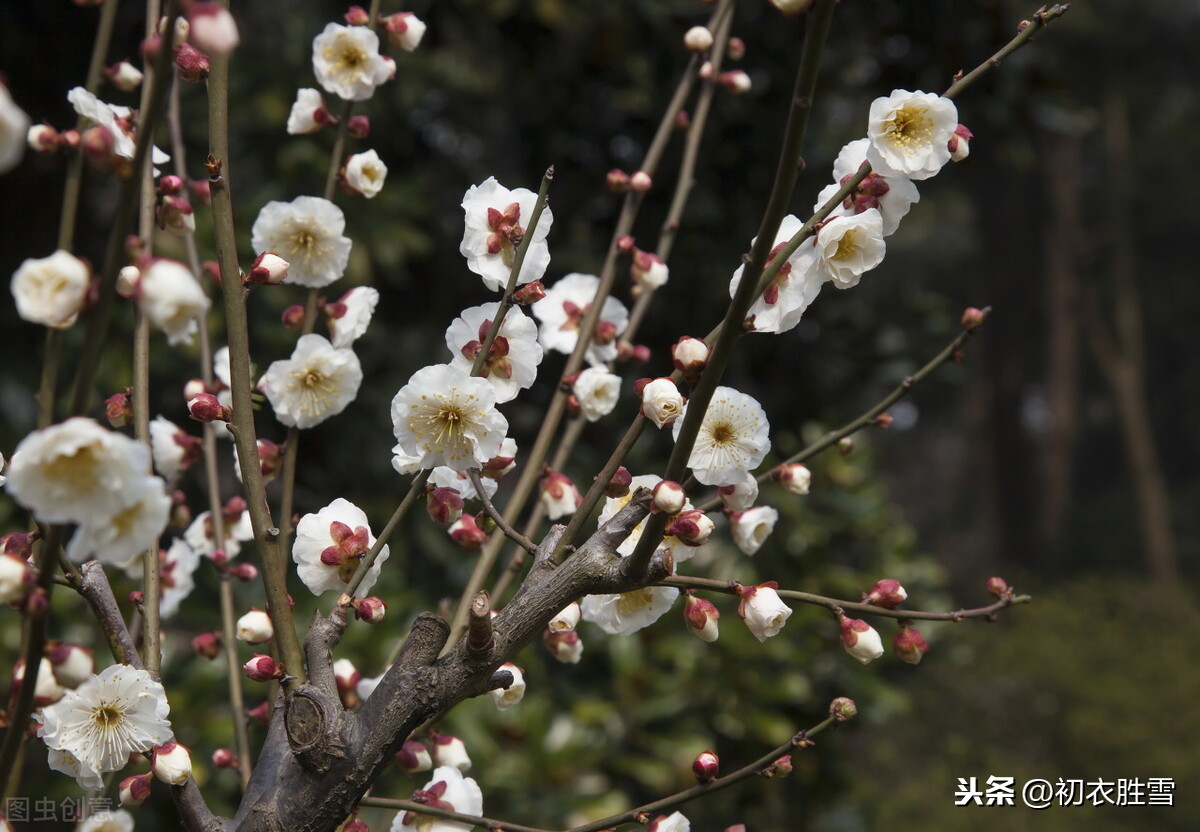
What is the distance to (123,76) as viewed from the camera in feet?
2.67

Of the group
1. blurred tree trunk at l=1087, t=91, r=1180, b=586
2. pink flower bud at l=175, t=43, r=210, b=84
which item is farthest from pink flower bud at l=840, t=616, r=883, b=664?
blurred tree trunk at l=1087, t=91, r=1180, b=586

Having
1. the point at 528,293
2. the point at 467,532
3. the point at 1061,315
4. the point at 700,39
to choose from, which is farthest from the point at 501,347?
the point at 1061,315

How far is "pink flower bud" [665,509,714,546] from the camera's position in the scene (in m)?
0.62

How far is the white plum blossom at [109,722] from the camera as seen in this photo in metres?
0.62

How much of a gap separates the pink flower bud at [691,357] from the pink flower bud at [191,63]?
38 cm

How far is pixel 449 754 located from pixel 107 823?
8.9 inches

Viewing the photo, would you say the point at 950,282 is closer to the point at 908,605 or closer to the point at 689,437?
the point at 908,605

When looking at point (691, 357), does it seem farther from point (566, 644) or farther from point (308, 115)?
point (308, 115)

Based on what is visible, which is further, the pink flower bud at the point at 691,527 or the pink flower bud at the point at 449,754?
the pink flower bud at the point at 449,754

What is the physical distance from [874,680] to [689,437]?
2077 millimetres

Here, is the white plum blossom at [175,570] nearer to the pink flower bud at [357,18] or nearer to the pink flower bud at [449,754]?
the pink flower bud at [449,754]

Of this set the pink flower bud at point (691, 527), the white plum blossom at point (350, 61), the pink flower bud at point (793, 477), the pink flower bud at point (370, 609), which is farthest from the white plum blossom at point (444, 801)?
the white plum blossom at point (350, 61)

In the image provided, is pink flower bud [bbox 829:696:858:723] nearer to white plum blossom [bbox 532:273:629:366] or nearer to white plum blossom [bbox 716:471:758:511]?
white plum blossom [bbox 716:471:758:511]

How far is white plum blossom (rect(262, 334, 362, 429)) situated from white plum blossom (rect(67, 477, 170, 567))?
1.10 feet
